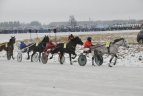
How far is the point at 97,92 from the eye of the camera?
442 inches

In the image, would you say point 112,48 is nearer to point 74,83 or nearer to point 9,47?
point 74,83

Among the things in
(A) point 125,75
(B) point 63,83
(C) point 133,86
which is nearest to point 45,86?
(B) point 63,83

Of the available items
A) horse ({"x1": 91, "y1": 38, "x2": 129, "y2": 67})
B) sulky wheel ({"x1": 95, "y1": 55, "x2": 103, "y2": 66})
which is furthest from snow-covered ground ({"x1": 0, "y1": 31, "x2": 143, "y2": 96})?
sulky wheel ({"x1": 95, "y1": 55, "x2": 103, "y2": 66})

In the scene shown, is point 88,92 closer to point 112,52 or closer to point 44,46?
point 112,52

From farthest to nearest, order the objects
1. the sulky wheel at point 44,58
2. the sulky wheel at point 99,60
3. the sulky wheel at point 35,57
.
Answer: the sulky wheel at point 35,57
the sulky wheel at point 44,58
the sulky wheel at point 99,60

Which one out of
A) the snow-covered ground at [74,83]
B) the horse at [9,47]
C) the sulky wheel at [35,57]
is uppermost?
the horse at [9,47]

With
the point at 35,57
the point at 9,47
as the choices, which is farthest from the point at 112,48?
the point at 9,47

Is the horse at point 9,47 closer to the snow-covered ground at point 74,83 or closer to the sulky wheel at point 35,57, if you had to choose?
the sulky wheel at point 35,57

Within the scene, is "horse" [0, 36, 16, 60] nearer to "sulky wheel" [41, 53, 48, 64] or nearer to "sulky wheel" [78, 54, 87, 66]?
"sulky wheel" [41, 53, 48, 64]

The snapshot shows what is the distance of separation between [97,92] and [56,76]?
14.3 ft

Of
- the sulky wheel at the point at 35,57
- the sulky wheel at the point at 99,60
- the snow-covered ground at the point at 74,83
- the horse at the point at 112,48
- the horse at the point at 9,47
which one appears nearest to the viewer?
the snow-covered ground at the point at 74,83

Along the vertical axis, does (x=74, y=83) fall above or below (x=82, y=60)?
below

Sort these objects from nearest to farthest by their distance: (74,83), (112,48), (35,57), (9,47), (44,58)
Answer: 1. (74,83)
2. (112,48)
3. (44,58)
4. (35,57)
5. (9,47)

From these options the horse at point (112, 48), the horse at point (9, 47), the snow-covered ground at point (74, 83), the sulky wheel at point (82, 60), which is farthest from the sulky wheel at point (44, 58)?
the snow-covered ground at point (74, 83)
